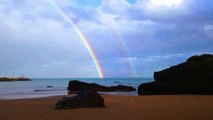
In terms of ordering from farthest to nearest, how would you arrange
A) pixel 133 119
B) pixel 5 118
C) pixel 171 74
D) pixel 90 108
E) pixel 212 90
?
pixel 171 74 < pixel 212 90 < pixel 90 108 < pixel 5 118 < pixel 133 119

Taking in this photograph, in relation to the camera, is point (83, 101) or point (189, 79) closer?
point (83, 101)

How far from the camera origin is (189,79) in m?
42.3

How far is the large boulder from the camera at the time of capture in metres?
40.8

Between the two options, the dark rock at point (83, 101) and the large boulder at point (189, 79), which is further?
the large boulder at point (189, 79)

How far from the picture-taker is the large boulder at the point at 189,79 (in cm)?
4081

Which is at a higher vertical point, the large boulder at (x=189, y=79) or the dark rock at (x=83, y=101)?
the large boulder at (x=189, y=79)

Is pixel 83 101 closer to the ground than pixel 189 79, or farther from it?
closer to the ground

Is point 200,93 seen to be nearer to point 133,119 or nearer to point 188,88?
point 188,88

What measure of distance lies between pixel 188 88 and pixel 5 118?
2881 cm

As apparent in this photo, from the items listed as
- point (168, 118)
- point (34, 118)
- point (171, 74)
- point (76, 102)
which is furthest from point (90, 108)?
point (171, 74)

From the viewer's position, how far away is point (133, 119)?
51.9 feet

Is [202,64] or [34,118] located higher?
[202,64]

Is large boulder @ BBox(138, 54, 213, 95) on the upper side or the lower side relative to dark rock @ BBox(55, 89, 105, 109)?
upper

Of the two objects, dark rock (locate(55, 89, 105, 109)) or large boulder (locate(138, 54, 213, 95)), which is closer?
dark rock (locate(55, 89, 105, 109))
